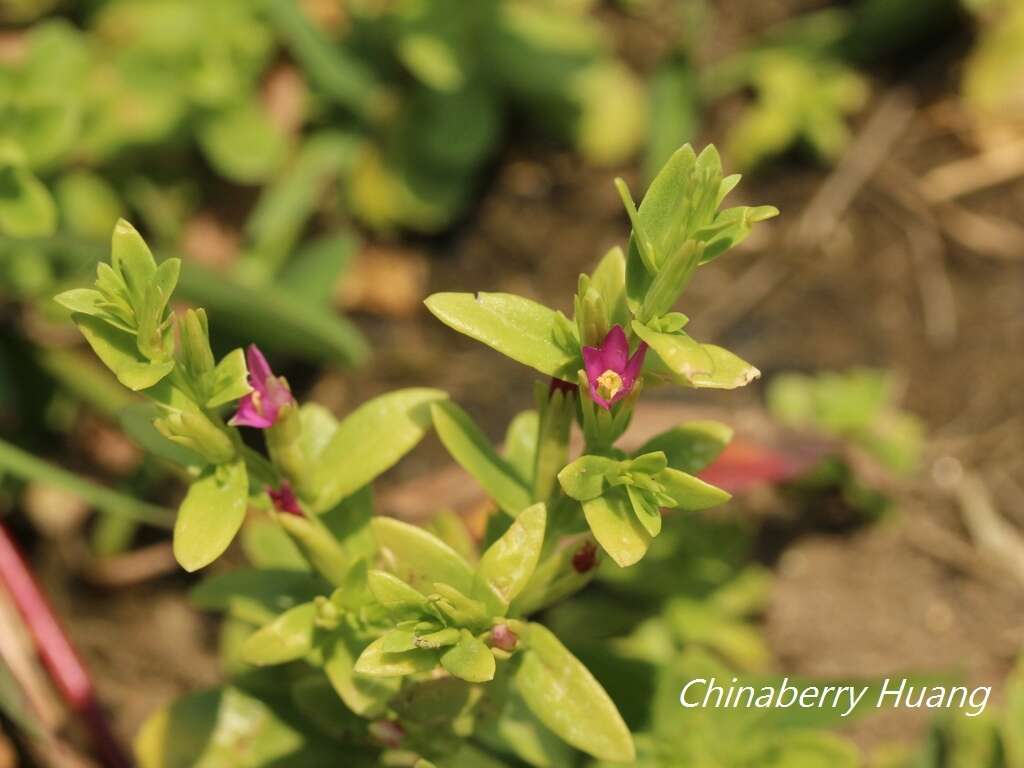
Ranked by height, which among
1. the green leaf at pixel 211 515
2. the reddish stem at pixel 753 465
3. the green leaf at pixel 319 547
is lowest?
the reddish stem at pixel 753 465

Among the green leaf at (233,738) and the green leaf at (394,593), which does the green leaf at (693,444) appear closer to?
the green leaf at (394,593)

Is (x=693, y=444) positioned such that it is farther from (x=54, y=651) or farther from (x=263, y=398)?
(x=54, y=651)

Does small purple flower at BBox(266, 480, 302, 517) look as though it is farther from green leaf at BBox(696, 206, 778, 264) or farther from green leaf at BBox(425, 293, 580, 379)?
green leaf at BBox(696, 206, 778, 264)

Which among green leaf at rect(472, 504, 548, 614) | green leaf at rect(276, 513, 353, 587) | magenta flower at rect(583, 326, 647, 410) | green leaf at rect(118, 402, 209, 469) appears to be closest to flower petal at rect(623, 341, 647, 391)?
magenta flower at rect(583, 326, 647, 410)

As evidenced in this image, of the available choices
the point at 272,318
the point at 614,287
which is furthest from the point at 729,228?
the point at 272,318

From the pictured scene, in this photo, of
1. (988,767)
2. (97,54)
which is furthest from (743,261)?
(97,54)

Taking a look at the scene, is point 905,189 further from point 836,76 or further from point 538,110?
point 538,110

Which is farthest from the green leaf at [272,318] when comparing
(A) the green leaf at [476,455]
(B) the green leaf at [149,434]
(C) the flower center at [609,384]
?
(C) the flower center at [609,384]
